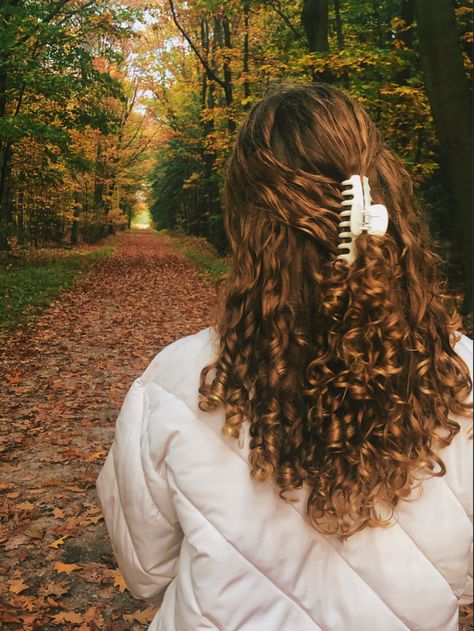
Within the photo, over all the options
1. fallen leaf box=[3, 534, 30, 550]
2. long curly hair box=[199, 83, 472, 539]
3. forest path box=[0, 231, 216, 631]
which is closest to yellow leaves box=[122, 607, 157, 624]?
forest path box=[0, 231, 216, 631]

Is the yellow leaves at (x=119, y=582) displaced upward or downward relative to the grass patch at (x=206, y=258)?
downward

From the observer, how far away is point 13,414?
6168mm

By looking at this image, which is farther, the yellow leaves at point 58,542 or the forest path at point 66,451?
the yellow leaves at point 58,542

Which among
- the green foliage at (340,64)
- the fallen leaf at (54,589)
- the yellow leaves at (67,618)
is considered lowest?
the yellow leaves at (67,618)

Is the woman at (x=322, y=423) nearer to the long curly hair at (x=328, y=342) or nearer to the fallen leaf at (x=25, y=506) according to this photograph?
the long curly hair at (x=328, y=342)

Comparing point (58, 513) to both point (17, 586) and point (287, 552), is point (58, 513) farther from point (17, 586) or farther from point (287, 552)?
point (287, 552)

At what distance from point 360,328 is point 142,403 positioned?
0.58 meters

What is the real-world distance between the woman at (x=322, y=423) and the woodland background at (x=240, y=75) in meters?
0.63

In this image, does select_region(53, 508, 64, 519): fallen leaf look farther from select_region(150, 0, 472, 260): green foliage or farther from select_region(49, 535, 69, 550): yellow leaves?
select_region(150, 0, 472, 260): green foliage

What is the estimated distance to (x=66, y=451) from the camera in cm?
527

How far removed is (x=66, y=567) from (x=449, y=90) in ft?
20.1

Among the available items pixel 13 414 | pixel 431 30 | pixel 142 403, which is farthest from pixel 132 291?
pixel 142 403

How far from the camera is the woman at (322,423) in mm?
1257

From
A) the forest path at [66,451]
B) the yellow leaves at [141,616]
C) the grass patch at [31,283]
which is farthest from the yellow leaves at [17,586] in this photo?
the grass patch at [31,283]
